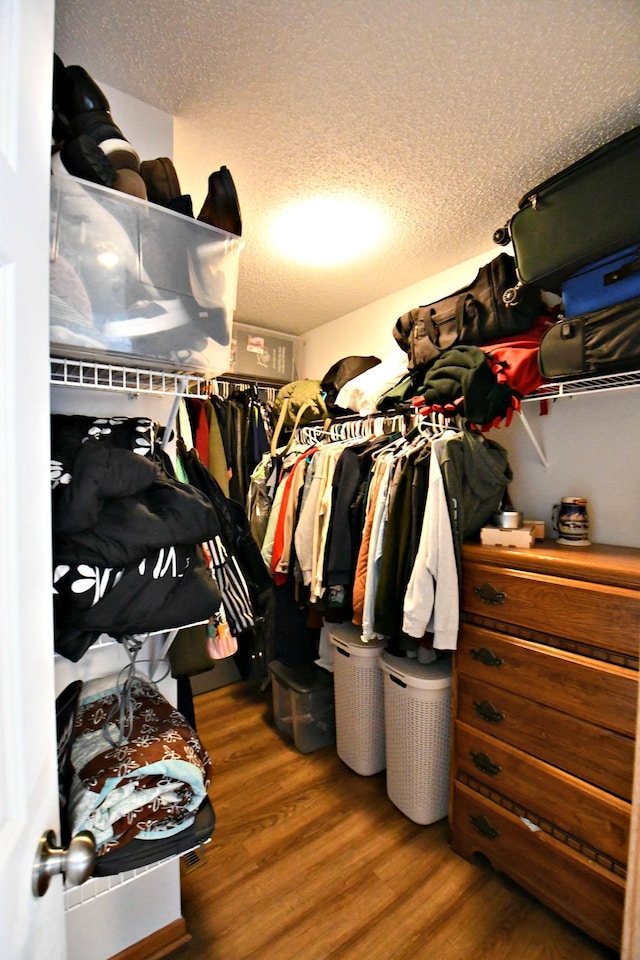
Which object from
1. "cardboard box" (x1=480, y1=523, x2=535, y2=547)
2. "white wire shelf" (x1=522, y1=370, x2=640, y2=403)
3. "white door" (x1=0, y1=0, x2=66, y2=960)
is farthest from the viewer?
"cardboard box" (x1=480, y1=523, x2=535, y2=547)

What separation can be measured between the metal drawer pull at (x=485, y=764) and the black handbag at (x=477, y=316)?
148 centimetres

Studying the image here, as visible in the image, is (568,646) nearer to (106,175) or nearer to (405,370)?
(405,370)

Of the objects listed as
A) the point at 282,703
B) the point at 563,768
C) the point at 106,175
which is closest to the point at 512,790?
the point at 563,768

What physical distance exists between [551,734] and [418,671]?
20.1 inches

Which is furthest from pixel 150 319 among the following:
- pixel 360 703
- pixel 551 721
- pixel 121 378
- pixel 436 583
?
pixel 360 703

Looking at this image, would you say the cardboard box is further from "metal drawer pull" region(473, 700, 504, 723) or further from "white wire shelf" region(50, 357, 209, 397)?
"white wire shelf" region(50, 357, 209, 397)

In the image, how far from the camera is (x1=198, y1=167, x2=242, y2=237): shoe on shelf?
97 cm

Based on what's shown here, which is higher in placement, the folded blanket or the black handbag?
the black handbag

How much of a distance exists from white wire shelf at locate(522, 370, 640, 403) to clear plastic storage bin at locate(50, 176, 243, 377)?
1.12 meters

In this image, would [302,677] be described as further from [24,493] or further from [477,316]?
[24,493]

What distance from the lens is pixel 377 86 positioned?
45.6 inches

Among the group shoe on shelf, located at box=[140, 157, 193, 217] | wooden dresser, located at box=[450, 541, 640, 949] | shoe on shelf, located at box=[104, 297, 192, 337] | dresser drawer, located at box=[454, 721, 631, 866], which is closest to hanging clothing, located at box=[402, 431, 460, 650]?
wooden dresser, located at box=[450, 541, 640, 949]

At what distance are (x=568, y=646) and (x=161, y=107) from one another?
193cm

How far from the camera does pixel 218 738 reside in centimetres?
221
